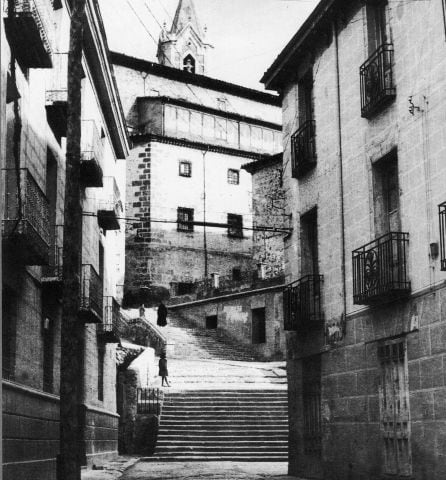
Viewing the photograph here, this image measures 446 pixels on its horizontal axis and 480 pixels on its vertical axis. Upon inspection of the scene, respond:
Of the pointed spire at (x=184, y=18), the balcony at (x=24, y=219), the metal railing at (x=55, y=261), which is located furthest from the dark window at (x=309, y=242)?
the pointed spire at (x=184, y=18)

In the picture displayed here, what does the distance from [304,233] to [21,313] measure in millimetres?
6540

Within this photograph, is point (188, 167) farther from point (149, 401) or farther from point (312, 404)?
point (312, 404)

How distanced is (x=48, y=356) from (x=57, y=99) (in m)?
4.71

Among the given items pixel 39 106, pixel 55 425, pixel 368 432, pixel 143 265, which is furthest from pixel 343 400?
pixel 143 265

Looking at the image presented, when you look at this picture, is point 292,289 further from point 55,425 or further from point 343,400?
point 55,425

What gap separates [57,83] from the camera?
16281mm

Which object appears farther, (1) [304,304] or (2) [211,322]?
(2) [211,322]

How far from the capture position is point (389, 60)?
45.2ft

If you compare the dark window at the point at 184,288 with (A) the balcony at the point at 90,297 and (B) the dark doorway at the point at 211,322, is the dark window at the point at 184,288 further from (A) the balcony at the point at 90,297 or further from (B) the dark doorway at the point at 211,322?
(A) the balcony at the point at 90,297

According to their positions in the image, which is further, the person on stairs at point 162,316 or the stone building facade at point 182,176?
the stone building facade at point 182,176

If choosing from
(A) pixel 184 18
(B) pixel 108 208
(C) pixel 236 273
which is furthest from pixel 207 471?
(A) pixel 184 18

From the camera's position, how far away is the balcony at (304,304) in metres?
16.4

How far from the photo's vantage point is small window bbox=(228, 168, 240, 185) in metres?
49.1

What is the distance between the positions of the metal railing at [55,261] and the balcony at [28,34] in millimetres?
3679
